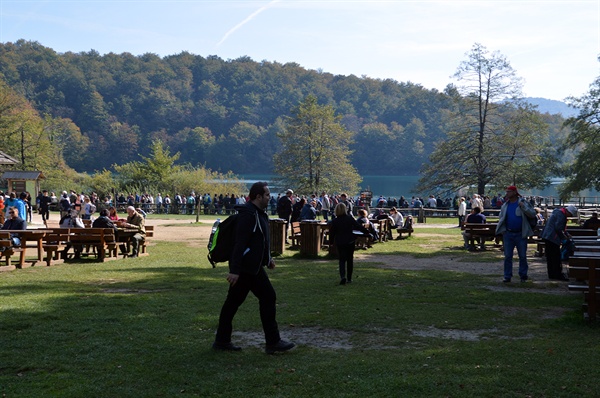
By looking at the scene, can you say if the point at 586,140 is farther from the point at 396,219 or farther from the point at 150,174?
the point at 150,174

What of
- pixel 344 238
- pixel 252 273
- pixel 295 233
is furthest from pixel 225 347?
pixel 295 233

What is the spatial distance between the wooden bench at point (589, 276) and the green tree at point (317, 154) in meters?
50.8

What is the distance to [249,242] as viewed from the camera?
6656 millimetres

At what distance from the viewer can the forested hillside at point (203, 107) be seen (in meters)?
119

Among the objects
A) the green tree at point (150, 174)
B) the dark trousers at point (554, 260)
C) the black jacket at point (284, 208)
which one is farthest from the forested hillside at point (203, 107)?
the dark trousers at point (554, 260)

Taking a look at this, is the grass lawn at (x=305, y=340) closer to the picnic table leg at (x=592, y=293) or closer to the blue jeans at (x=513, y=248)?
the picnic table leg at (x=592, y=293)

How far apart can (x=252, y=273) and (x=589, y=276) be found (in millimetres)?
4406

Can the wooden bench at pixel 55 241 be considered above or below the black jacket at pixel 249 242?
below

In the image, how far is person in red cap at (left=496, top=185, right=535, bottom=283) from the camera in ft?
39.4

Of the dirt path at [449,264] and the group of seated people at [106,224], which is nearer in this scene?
the dirt path at [449,264]

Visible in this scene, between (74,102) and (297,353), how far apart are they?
126 meters

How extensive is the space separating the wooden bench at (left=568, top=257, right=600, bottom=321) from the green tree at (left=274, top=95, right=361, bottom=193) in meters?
50.8

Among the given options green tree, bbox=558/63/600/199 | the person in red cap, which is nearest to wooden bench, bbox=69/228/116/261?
the person in red cap

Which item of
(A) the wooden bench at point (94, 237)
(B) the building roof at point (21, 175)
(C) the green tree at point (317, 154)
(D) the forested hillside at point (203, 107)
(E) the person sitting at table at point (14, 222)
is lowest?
(A) the wooden bench at point (94, 237)
